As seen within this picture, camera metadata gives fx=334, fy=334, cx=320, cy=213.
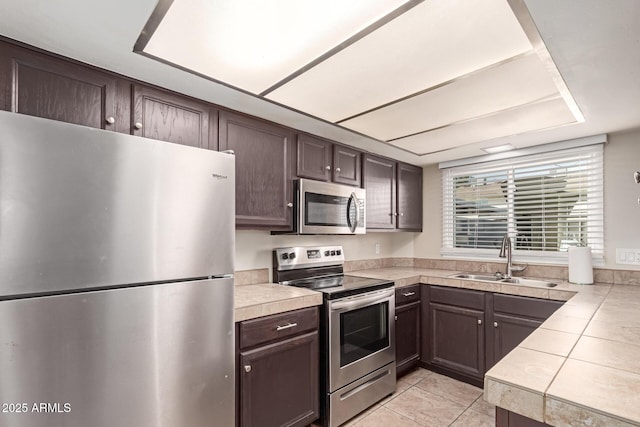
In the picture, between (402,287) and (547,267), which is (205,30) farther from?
(547,267)

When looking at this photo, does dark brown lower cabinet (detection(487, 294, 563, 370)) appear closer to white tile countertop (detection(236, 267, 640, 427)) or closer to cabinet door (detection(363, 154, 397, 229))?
white tile countertop (detection(236, 267, 640, 427))

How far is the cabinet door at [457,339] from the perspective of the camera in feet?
8.94

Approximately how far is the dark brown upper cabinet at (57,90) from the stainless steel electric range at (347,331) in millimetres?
1453

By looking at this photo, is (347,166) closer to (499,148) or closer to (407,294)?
(407,294)

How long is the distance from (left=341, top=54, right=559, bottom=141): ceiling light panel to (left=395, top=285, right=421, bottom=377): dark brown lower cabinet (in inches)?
54.5

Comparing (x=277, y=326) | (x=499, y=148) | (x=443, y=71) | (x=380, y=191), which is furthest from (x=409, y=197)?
(x=277, y=326)

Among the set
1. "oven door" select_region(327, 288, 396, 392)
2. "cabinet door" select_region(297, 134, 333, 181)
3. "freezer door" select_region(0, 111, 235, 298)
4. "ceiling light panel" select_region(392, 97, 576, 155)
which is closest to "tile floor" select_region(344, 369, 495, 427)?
"oven door" select_region(327, 288, 396, 392)

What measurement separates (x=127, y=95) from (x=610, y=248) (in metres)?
3.47

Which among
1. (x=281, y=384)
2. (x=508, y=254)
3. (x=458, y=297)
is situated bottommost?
(x=281, y=384)

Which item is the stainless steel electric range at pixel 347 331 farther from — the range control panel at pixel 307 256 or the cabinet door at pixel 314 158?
the cabinet door at pixel 314 158

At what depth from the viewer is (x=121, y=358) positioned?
4.01 ft

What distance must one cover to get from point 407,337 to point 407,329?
71 millimetres

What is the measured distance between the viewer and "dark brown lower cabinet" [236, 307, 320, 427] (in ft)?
5.75

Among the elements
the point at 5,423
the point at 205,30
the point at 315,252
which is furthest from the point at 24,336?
the point at 315,252
